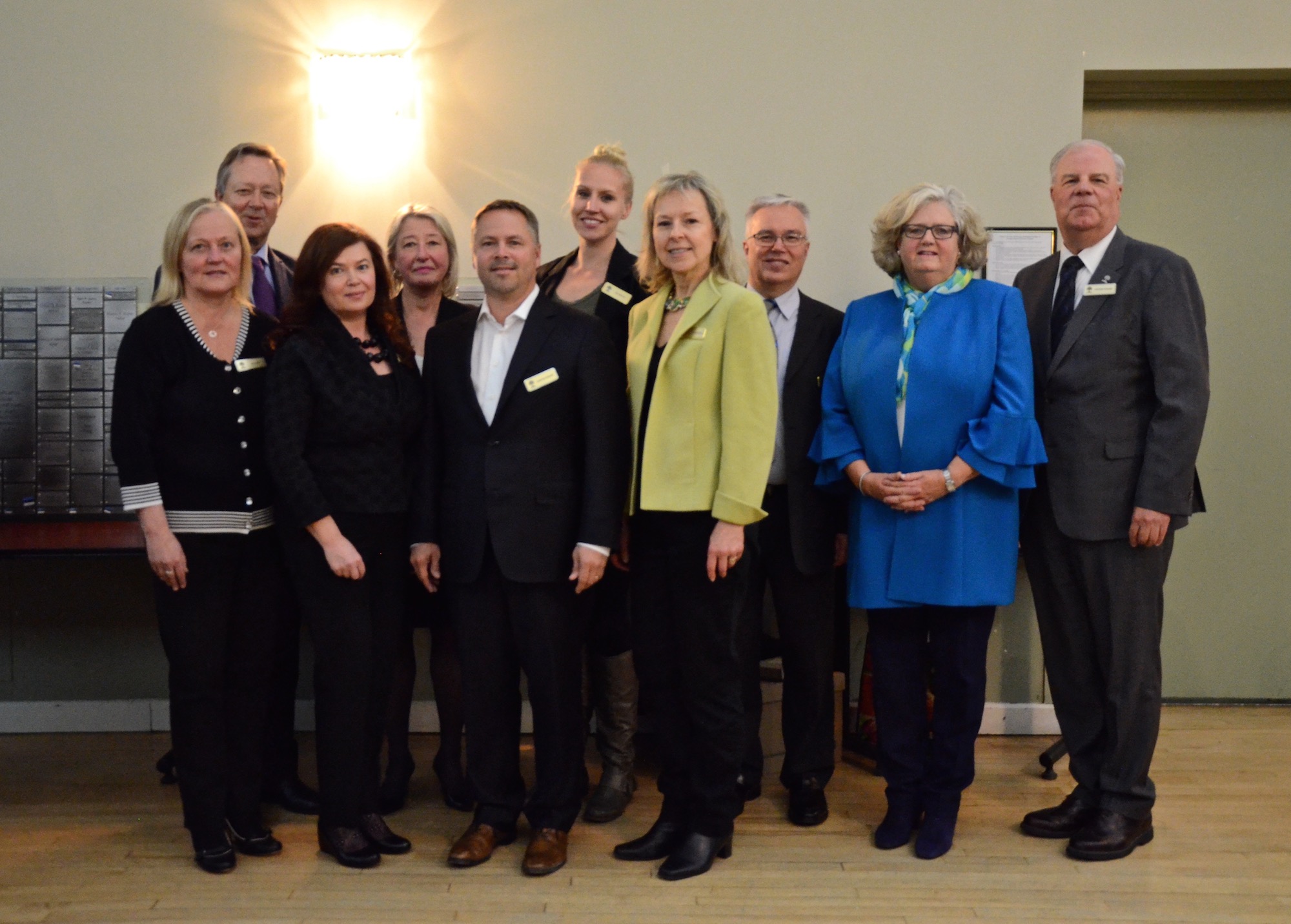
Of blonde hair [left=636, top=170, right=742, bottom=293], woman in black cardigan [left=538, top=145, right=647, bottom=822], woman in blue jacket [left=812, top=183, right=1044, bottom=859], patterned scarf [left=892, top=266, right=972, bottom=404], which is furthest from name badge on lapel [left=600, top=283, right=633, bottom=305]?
patterned scarf [left=892, top=266, right=972, bottom=404]

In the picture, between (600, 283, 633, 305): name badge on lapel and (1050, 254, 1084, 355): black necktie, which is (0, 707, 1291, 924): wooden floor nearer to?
(1050, 254, 1084, 355): black necktie

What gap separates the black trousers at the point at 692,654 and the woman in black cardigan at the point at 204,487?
0.97 m

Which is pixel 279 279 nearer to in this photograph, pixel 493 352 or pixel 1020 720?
pixel 493 352

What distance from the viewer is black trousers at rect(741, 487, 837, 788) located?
2949 mm

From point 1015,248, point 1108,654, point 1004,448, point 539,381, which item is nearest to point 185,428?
point 539,381

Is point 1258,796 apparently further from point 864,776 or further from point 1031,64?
point 1031,64

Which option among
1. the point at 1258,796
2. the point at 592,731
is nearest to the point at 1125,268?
the point at 1258,796

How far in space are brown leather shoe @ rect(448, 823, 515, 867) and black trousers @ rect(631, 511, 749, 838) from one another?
49 cm

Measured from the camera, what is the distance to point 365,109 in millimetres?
3748

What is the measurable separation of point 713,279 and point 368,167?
1.75 m

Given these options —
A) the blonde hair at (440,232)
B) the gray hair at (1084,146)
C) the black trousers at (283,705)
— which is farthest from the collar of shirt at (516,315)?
the gray hair at (1084,146)

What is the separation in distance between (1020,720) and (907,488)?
1.62 metres

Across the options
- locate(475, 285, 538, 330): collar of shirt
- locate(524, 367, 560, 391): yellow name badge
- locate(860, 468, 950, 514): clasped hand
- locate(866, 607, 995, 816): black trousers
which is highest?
locate(475, 285, 538, 330): collar of shirt

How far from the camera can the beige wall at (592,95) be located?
3.74 m
